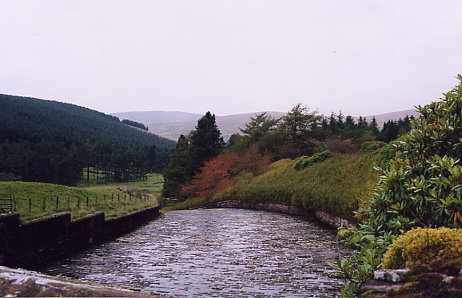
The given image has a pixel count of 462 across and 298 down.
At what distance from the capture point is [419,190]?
223 inches

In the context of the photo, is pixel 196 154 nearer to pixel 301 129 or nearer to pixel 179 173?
pixel 179 173

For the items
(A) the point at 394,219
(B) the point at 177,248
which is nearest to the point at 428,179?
(A) the point at 394,219

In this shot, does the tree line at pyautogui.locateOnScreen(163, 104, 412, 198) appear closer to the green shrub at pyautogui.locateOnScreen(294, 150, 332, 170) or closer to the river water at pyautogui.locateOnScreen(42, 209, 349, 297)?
the green shrub at pyautogui.locateOnScreen(294, 150, 332, 170)

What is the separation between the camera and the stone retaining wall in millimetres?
10336

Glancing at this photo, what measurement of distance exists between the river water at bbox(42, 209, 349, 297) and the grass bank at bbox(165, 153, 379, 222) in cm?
217

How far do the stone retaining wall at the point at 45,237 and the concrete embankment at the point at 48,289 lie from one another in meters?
7.42

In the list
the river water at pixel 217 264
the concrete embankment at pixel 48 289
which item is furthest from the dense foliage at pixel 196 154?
the concrete embankment at pixel 48 289

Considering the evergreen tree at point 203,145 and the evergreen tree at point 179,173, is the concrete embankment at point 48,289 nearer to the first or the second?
the evergreen tree at point 203,145

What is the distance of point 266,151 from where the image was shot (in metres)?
58.7

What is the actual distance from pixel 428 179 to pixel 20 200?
20.8 metres

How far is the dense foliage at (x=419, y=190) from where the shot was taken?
5410 millimetres

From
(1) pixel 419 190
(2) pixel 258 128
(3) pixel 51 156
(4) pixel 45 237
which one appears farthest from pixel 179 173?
(1) pixel 419 190

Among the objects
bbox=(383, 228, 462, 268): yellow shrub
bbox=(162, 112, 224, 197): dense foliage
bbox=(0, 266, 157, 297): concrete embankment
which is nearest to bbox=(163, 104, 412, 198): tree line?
bbox=(162, 112, 224, 197): dense foliage

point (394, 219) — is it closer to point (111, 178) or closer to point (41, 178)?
point (41, 178)
